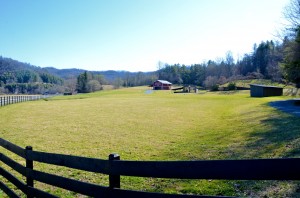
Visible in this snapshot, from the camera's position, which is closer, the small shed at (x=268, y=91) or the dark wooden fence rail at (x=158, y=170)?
the dark wooden fence rail at (x=158, y=170)

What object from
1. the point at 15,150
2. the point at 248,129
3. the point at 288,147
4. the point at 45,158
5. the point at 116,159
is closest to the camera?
the point at 116,159

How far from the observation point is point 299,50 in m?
31.5

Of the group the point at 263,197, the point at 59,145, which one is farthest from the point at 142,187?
the point at 59,145

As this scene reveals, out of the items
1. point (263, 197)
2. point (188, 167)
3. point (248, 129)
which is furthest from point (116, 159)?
point (248, 129)

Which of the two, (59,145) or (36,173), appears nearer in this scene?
(36,173)

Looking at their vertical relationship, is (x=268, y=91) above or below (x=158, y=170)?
below

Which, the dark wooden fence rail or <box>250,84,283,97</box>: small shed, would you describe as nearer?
the dark wooden fence rail

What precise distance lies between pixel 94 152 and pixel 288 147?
8.44 m

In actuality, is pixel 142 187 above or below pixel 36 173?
below

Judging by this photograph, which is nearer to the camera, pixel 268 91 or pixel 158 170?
pixel 158 170

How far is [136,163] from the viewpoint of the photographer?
11.6 ft

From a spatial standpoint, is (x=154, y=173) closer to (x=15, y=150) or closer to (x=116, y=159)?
(x=116, y=159)

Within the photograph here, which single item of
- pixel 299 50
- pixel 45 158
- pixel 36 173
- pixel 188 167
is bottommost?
pixel 36 173

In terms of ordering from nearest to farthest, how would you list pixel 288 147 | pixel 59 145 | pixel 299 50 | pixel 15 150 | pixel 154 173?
1. pixel 154 173
2. pixel 15 150
3. pixel 288 147
4. pixel 59 145
5. pixel 299 50
